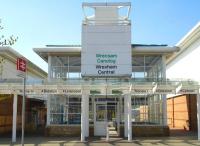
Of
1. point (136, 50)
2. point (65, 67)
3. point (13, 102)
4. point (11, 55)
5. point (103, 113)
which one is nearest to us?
point (13, 102)

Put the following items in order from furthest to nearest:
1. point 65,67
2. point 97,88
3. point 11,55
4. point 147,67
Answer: point 11,55, point 147,67, point 65,67, point 97,88

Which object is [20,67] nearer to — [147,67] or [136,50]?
[136,50]

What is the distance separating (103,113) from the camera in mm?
28484

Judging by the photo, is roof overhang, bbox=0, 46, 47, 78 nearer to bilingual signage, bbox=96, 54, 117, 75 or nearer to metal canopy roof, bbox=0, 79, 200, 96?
metal canopy roof, bbox=0, 79, 200, 96

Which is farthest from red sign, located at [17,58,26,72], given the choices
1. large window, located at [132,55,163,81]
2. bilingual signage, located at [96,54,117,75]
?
large window, located at [132,55,163,81]

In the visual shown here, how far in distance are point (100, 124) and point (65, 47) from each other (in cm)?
612

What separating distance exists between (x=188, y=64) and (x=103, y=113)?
11029 millimetres

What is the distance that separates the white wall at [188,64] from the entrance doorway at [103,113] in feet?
27.5

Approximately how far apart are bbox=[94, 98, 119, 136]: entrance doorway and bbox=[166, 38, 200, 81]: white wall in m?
8.37

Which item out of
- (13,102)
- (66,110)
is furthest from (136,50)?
(13,102)

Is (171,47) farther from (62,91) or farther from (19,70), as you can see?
(19,70)

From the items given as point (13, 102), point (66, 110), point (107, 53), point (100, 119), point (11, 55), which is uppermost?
point (11, 55)

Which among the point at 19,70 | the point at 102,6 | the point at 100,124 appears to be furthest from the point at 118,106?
the point at 19,70

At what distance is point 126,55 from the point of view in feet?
90.7
